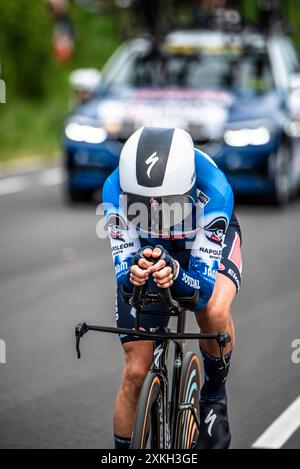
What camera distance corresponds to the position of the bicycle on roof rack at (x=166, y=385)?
4473 millimetres

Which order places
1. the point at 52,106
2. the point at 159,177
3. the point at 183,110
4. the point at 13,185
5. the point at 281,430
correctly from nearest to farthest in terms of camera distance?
the point at 159,177 < the point at 281,430 < the point at 183,110 < the point at 13,185 < the point at 52,106

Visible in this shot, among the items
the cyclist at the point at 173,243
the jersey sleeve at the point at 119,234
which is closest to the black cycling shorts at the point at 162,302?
the cyclist at the point at 173,243

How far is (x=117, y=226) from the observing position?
4.77m

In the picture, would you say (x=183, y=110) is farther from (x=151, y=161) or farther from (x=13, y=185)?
(x=151, y=161)

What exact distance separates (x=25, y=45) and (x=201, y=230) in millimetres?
22381

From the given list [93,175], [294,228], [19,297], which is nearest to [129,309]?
[19,297]

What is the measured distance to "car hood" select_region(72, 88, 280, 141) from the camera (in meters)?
13.3

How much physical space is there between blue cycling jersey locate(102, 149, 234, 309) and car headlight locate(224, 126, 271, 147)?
28.0 feet

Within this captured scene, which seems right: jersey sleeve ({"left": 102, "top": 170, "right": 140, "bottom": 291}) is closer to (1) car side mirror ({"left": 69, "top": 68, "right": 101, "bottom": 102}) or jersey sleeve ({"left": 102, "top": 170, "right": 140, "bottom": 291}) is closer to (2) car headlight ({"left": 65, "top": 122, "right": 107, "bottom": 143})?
(2) car headlight ({"left": 65, "top": 122, "right": 107, "bottom": 143})

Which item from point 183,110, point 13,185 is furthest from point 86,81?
point 13,185

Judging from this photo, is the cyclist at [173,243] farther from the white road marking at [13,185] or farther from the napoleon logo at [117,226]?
the white road marking at [13,185]

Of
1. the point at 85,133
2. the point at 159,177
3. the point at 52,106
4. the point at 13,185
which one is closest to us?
the point at 159,177

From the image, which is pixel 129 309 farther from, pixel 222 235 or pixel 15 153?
pixel 15 153

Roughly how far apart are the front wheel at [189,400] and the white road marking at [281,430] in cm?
79
